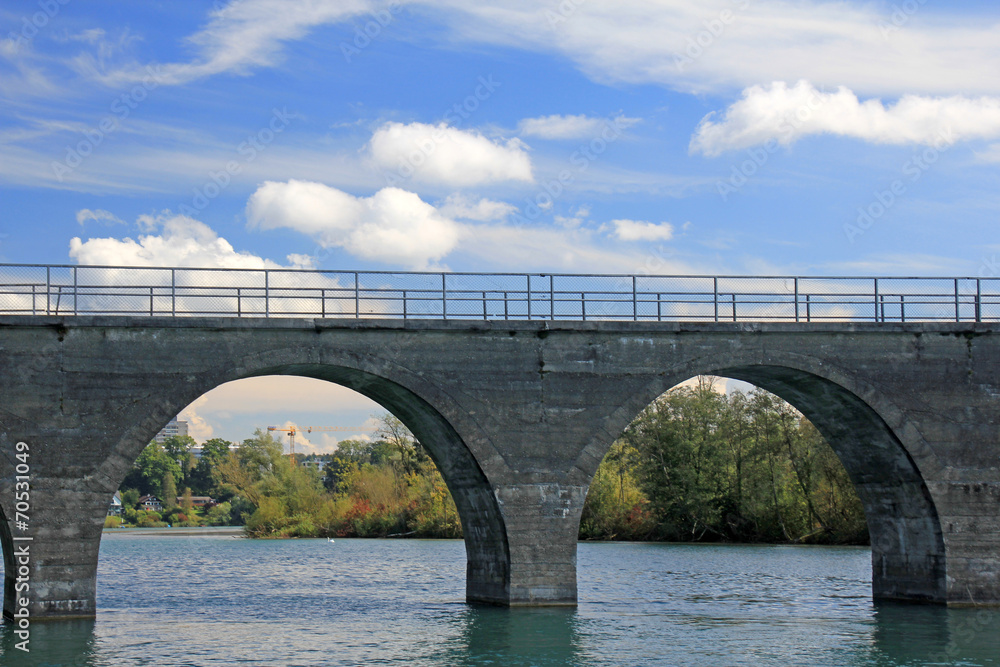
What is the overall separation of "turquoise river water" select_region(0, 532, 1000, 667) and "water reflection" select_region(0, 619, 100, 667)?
59 mm

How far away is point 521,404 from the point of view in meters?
29.0

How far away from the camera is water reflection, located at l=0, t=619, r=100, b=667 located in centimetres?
2206

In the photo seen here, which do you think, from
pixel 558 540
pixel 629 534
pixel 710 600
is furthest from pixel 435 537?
pixel 558 540

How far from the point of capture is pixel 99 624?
2791cm

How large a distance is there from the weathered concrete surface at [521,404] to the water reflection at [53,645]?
2.07ft

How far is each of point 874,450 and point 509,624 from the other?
12.5m

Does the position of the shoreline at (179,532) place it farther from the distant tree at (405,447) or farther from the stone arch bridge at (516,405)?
the stone arch bridge at (516,405)

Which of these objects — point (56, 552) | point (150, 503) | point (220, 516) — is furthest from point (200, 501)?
point (56, 552)

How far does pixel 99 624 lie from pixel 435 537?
5172cm

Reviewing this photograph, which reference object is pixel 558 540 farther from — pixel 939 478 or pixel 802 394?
pixel 939 478

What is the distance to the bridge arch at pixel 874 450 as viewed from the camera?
29.6 m

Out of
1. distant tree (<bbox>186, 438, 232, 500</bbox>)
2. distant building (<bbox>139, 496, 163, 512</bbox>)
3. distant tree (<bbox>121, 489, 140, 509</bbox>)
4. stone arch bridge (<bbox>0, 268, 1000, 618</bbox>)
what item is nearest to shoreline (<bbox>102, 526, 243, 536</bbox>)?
distant tree (<bbox>121, 489, 140, 509</bbox>)

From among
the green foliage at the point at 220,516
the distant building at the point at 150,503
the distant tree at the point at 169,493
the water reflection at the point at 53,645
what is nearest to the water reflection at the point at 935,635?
the water reflection at the point at 53,645

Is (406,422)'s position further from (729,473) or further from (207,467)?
(207,467)
